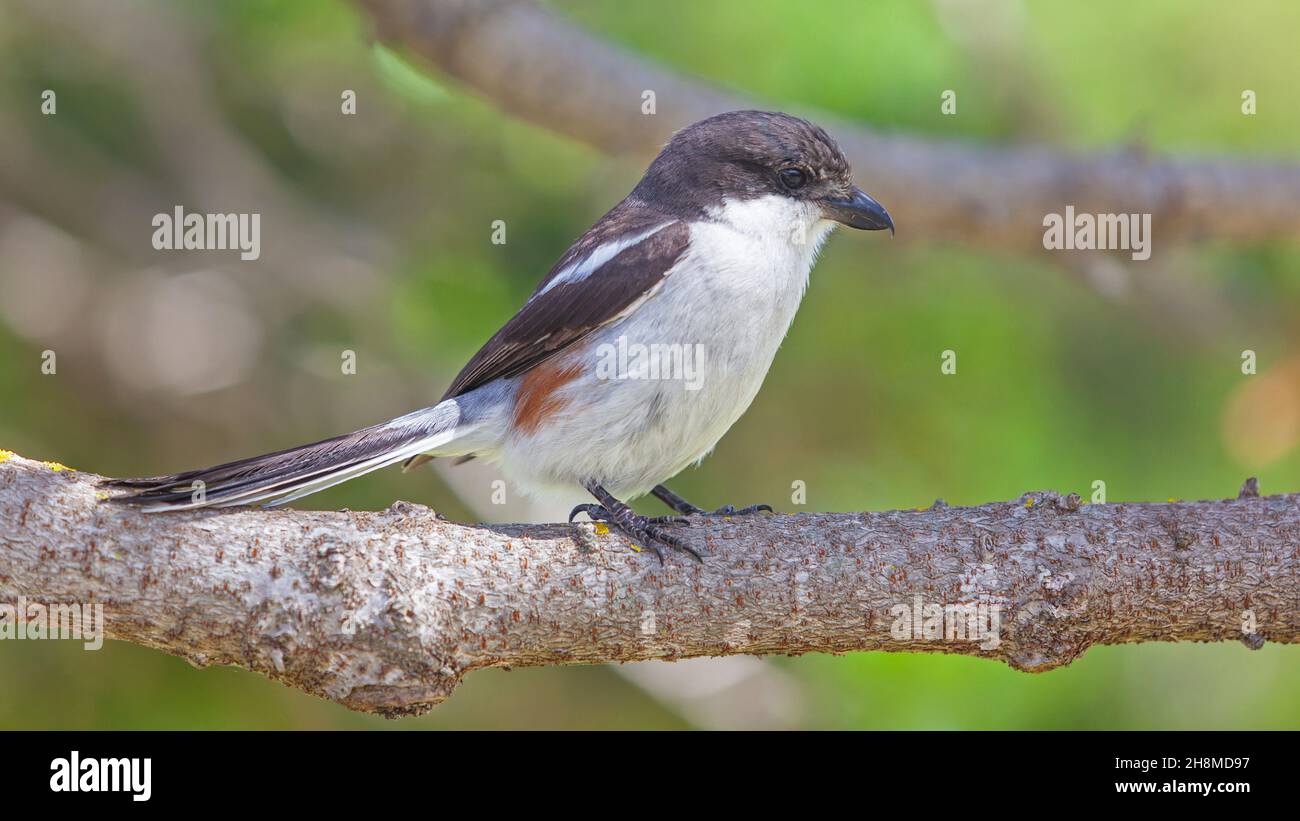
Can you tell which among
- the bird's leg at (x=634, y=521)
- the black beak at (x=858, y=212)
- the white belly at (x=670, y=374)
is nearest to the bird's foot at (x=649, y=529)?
the bird's leg at (x=634, y=521)

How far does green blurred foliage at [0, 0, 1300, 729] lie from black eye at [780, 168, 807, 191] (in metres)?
0.90

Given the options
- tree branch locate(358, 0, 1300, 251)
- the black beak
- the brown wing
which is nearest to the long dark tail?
the brown wing

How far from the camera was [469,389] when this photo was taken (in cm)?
409

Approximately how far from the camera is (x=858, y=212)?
13.4ft

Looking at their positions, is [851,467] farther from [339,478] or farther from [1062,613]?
[339,478]

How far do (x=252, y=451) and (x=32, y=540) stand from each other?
3.10m

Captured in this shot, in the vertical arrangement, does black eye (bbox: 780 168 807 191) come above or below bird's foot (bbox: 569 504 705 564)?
above

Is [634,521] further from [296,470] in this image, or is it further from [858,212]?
[858,212]

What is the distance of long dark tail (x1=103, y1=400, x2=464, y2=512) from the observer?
9.95ft

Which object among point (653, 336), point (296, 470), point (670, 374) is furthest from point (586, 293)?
point (296, 470)

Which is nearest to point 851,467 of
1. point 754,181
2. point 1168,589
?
point 754,181

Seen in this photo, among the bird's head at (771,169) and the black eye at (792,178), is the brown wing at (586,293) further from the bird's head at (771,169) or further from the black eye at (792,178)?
the black eye at (792,178)

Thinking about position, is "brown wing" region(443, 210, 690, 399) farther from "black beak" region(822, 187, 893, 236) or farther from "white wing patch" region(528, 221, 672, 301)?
"black beak" region(822, 187, 893, 236)

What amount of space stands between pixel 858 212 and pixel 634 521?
1383 mm
